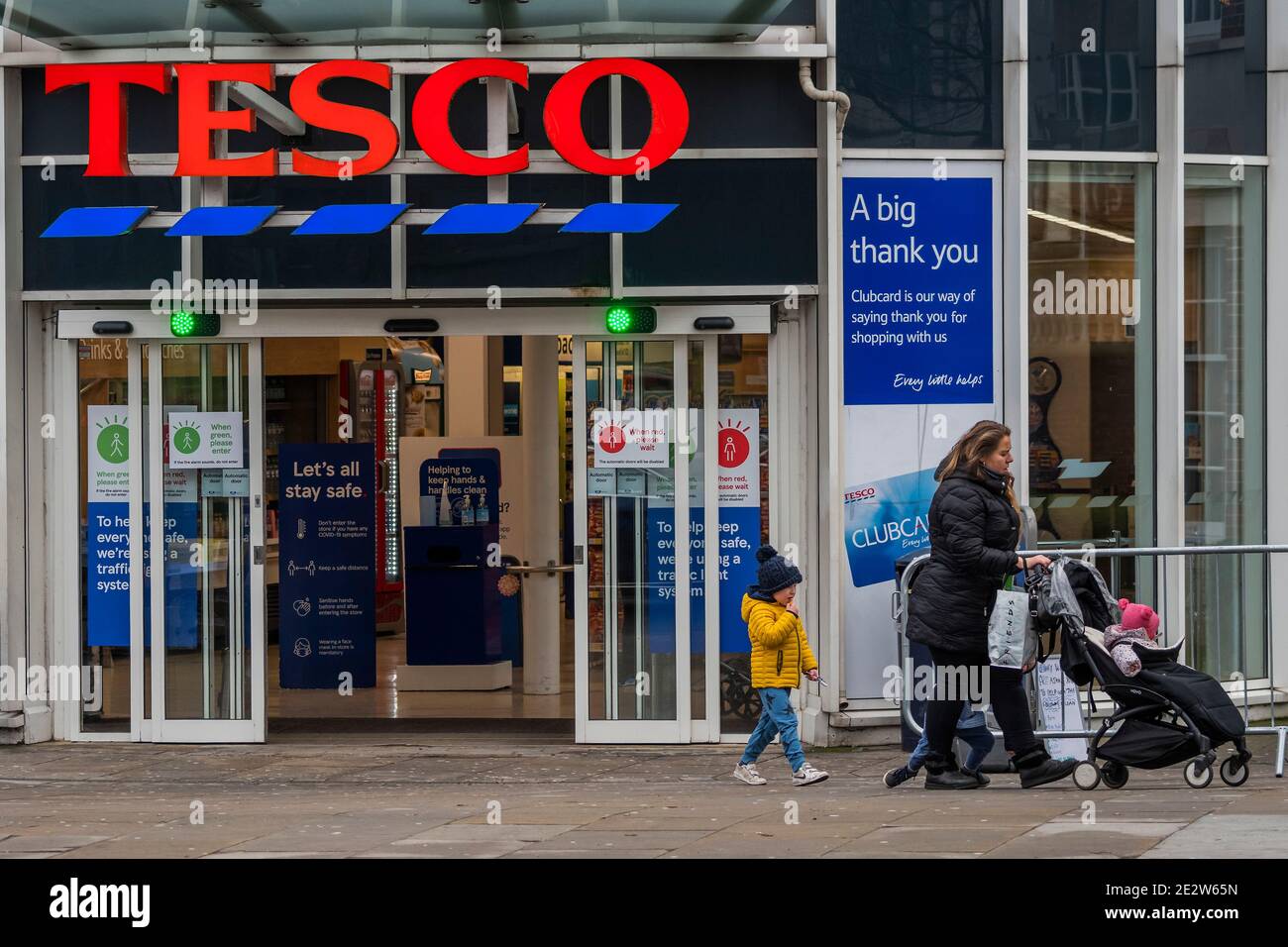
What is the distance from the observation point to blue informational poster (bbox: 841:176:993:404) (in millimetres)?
10656

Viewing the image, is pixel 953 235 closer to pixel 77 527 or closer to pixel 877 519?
pixel 877 519

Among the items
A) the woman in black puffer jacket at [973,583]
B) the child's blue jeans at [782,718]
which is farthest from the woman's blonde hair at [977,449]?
the child's blue jeans at [782,718]

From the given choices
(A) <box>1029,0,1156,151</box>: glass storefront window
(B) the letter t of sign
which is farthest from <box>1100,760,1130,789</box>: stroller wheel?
(B) the letter t of sign

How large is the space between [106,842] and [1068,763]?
4604mm

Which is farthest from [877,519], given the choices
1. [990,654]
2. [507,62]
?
[507,62]

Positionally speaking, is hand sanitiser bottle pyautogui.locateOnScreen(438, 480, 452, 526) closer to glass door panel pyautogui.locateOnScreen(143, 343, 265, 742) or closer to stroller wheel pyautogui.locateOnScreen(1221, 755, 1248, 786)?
glass door panel pyautogui.locateOnScreen(143, 343, 265, 742)

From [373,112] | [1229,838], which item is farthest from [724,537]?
[1229,838]

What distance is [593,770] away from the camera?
10.1 meters

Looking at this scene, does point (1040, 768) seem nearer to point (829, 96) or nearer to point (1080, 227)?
point (1080, 227)

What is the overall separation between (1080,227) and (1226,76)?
143 centimetres

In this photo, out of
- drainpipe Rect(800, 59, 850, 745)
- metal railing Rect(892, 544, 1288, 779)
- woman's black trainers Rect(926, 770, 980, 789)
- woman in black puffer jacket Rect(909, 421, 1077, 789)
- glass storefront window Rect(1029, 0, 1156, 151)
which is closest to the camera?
woman in black puffer jacket Rect(909, 421, 1077, 789)

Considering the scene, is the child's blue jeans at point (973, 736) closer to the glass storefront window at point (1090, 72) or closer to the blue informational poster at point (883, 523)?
the blue informational poster at point (883, 523)

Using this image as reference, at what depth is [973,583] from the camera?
27.6 ft

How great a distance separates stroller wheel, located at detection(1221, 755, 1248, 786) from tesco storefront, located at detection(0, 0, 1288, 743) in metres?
2.31
